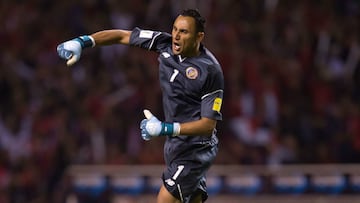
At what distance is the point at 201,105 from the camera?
699 cm

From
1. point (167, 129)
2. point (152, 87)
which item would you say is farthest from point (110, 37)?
point (152, 87)

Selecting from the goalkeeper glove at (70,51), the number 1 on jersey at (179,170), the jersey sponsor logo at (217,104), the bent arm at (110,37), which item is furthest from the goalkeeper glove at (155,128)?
the bent arm at (110,37)

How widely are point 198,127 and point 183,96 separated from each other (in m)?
0.28

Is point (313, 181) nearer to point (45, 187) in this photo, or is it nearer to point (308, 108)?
point (308, 108)

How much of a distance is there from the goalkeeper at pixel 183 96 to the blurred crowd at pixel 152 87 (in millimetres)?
3956

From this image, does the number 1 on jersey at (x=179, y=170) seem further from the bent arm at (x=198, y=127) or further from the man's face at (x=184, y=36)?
the man's face at (x=184, y=36)

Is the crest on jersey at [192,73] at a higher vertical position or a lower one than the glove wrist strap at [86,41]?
lower

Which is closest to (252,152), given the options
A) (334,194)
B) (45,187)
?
(334,194)

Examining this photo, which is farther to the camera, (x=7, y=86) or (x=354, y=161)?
(x=7, y=86)

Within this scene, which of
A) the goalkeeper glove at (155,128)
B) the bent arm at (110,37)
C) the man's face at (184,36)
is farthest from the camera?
the bent arm at (110,37)

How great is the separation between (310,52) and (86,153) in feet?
10.4

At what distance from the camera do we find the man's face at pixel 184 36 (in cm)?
685

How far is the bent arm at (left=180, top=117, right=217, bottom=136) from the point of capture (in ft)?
22.5

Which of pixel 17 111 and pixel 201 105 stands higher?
pixel 201 105
